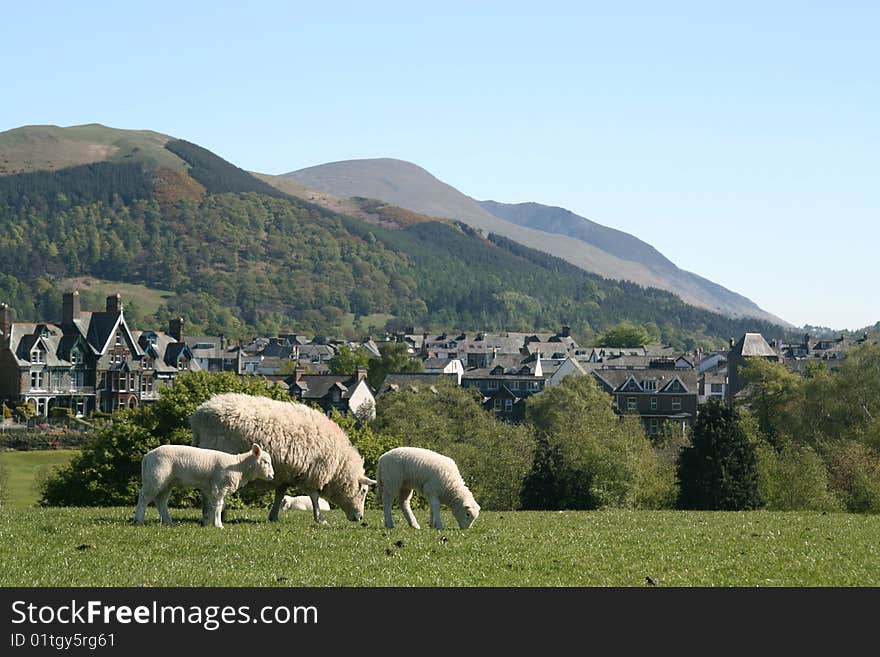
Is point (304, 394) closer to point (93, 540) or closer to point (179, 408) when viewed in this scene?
point (179, 408)

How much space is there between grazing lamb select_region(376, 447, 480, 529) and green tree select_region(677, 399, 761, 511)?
26.7m

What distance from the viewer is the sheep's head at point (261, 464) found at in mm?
25234

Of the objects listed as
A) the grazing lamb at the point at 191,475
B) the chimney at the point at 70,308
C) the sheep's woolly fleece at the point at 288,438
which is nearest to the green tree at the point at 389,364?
the chimney at the point at 70,308

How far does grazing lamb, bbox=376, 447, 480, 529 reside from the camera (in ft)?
84.4

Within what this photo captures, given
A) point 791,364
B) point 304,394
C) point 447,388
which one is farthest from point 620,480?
point 791,364

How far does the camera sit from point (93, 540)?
815 inches

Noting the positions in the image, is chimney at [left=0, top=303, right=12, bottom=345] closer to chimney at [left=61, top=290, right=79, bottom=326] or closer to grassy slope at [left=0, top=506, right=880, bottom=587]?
chimney at [left=61, top=290, right=79, bottom=326]

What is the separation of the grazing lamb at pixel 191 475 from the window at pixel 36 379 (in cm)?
10494

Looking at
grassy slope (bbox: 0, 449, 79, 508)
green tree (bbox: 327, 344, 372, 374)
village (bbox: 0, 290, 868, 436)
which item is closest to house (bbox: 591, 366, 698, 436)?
village (bbox: 0, 290, 868, 436)

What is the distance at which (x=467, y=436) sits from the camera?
311 feet

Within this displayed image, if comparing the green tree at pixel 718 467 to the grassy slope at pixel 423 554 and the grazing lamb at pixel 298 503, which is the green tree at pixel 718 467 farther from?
the grassy slope at pixel 423 554

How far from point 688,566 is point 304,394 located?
126 metres

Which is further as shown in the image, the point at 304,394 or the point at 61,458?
the point at 304,394

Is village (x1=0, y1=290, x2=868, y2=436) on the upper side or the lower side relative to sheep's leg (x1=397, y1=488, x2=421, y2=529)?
lower
